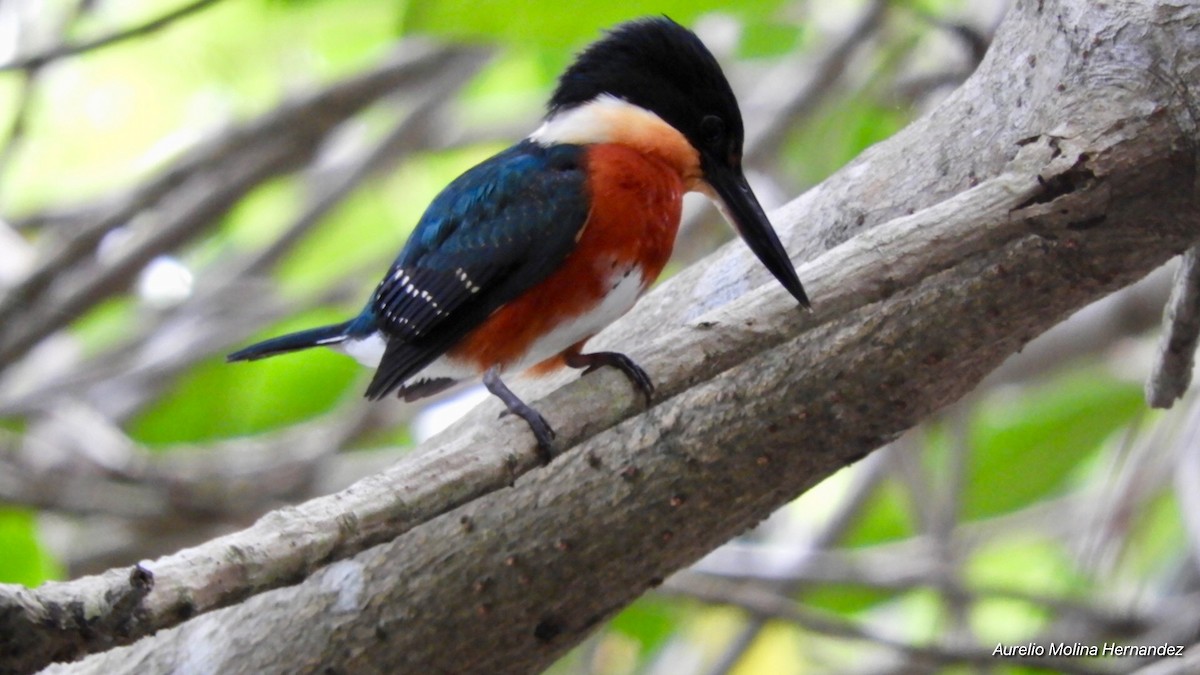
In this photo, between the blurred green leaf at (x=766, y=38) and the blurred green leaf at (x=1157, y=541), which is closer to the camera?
the blurred green leaf at (x=766, y=38)

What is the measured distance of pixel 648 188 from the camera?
2510 mm

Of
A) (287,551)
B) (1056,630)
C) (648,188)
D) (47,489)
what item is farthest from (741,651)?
(287,551)

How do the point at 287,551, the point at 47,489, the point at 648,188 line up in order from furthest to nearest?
the point at 47,489 → the point at 648,188 → the point at 287,551

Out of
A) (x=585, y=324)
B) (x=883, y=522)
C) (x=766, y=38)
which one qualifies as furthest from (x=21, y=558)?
(x=883, y=522)

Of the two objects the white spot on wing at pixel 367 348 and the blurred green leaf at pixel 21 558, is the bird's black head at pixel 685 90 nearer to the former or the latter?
the white spot on wing at pixel 367 348

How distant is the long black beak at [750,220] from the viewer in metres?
1.86

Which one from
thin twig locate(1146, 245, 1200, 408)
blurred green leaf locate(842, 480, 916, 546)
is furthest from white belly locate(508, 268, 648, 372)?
blurred green leaf locate(842, 480, 916, 546)

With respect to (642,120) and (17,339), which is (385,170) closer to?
(17,339)

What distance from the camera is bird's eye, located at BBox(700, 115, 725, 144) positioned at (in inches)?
101

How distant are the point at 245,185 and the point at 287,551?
2510 millimetres

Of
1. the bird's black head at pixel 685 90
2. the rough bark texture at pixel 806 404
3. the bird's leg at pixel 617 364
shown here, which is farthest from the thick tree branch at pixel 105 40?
the rough bark texture at pixel 806 404

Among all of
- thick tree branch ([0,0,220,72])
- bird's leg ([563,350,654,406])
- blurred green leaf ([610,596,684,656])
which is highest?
thick tree branch ([0,0,220,72])

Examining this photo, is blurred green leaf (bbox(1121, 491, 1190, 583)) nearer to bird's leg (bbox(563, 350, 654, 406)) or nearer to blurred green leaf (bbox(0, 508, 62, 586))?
bird's leg (bbox(563, 350, 654, 406))

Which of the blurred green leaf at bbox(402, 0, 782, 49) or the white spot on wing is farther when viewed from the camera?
the white spot on wing
